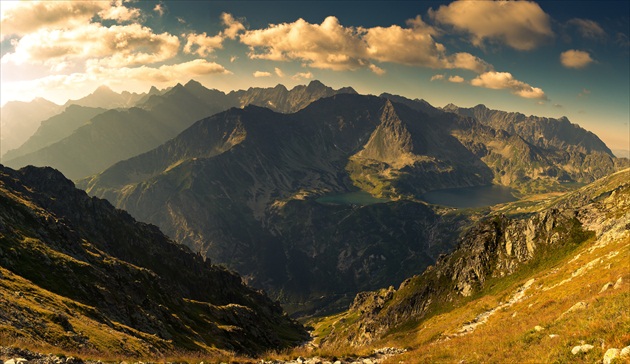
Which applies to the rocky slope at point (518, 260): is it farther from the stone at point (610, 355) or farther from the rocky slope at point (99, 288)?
the rocky slope at point (99, 288)

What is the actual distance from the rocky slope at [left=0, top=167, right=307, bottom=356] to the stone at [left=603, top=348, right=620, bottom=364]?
38.7m

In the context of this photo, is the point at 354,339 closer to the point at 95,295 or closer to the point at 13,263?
the point at 95,295

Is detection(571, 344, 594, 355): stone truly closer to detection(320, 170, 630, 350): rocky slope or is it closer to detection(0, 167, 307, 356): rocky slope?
detection(320, 170, 630, 350): rocky slope

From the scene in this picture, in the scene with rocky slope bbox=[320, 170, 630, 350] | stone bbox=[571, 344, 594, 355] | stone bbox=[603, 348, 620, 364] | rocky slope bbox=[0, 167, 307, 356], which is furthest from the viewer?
rocky slope bbox=[320, 170, 630, 350]

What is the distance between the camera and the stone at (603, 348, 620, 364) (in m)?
14.9

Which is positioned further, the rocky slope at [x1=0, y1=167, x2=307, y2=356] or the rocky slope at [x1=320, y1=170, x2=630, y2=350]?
the rocky slope at [x1=320, y1=170, x2=630, y2=350]

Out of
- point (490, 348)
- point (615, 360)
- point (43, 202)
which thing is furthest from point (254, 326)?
point (615, 360)

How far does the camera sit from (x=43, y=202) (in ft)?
490

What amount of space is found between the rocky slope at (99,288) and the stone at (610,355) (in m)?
38.7

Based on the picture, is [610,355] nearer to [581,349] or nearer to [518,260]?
[581,349]

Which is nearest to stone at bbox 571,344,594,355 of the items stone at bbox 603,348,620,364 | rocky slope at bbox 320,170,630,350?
stone at bbox 603,348,620,364

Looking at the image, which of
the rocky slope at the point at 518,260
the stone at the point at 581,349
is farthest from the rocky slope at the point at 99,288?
the rocky slope at the point at 518,260

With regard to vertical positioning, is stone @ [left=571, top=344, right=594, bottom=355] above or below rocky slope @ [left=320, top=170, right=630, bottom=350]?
above

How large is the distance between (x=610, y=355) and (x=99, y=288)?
8185 cm
